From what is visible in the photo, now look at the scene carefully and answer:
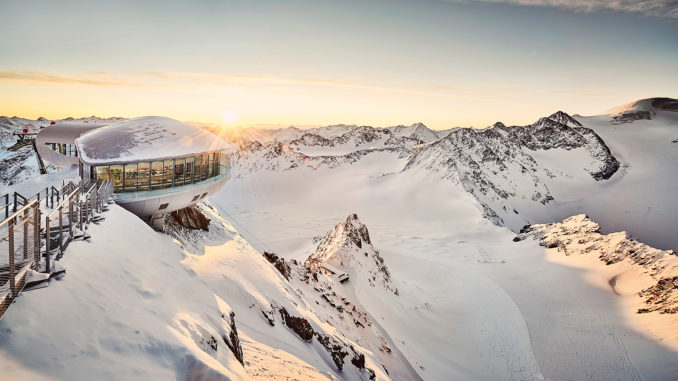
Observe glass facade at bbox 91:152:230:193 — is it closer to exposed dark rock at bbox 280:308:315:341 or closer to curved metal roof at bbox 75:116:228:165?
curved metal roof at bbox 75:116:228:165

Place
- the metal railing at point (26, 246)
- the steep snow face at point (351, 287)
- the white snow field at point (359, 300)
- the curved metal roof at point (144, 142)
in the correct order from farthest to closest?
the steep snow face at point (351, 287) < the curved metal roof at point (144, 142) < the white snow field at point (359, 300) < the metal railing at point (26, 246)

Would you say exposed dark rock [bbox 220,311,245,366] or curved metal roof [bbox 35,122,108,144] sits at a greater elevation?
curved metal roof [bbox 35,122,108,144]

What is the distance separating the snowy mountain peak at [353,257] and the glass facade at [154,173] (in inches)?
645

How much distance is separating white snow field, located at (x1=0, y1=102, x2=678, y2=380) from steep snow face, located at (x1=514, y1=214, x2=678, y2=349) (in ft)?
0.72

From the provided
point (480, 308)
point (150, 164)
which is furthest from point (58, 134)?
point (480, 308)

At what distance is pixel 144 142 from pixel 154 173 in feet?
8.02

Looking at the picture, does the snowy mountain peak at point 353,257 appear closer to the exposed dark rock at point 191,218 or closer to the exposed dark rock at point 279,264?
the exposed dark rock at point 279,264

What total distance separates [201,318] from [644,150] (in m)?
257

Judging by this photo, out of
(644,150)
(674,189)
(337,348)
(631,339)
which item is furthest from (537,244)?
(644,150)

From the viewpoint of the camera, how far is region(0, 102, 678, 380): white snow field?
7.09m

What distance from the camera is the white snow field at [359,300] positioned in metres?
7.09

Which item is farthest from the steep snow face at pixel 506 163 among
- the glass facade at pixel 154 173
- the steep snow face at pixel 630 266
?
the glass facade at pixel 154 173

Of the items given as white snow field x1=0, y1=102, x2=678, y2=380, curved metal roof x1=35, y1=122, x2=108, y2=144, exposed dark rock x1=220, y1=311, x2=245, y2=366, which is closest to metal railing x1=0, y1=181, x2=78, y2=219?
white snow field x1=0, y1=102, x2=678, y2=380

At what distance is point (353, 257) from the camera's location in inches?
1519
